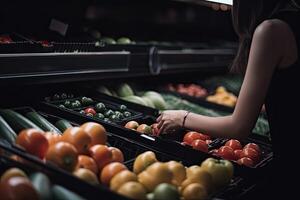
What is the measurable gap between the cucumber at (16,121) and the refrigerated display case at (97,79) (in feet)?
0.09

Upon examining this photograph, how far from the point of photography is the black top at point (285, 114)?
2160 mm

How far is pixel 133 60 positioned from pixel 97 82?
0.38 metres

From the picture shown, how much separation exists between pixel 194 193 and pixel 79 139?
0.60 m

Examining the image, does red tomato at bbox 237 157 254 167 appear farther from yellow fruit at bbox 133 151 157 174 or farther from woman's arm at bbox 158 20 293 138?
yellow fruit at bbox 133 151 157 174

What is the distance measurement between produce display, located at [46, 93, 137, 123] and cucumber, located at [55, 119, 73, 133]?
0.19 m

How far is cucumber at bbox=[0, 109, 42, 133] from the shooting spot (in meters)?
2.58

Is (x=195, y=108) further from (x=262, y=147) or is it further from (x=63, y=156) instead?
(x=63, y=156)

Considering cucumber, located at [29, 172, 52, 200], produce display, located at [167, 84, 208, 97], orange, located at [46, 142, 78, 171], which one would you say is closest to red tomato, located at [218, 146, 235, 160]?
orange, located at [46, 142, 78, 171]

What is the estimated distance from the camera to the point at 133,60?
3.83 m

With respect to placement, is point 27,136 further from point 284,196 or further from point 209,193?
point 284,196

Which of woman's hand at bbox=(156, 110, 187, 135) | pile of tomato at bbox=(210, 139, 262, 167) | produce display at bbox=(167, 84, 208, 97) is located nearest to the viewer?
woman's hand at bbox=(156, 110, 187, 135)

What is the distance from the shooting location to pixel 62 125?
2777 mm

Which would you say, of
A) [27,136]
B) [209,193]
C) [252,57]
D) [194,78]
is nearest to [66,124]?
[27,136]

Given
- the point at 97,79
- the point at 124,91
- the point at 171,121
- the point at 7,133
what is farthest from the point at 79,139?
the point at 124,91
